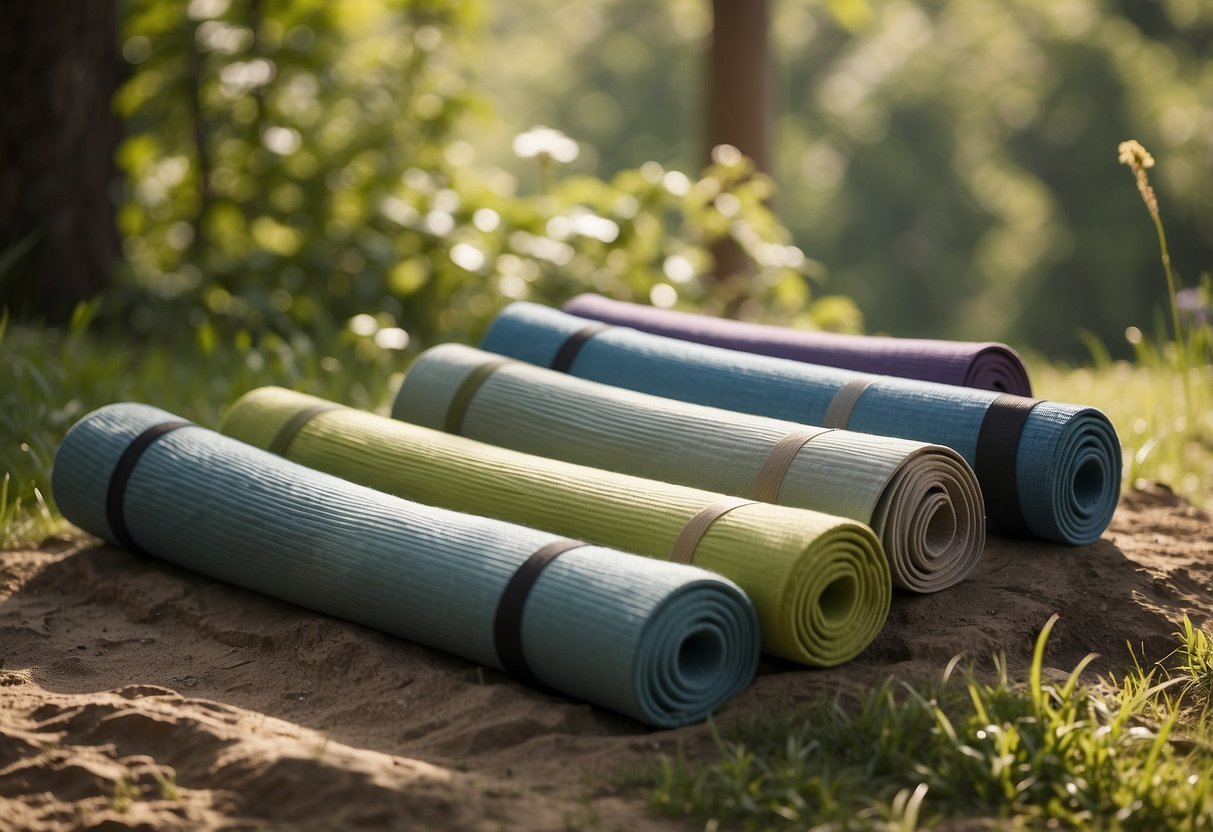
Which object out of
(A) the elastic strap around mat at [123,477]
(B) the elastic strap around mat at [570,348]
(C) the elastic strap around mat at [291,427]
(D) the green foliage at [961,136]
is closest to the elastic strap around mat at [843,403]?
(B) the elastic strap around mat at [570,348]

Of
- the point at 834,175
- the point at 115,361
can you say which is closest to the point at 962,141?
the point at 834,175

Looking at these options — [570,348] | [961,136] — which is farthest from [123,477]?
[961,136]

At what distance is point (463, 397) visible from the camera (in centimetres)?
418

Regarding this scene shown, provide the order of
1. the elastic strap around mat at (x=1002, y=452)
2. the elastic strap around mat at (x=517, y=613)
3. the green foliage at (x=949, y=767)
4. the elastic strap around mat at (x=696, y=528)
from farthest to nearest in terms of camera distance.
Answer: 1. the elastic strap around mat at (x=1002, y=452)
2. the elastic strap around mat at (x=696, y=528)
3. the elastic strap around mat at (x=517, y=613)
4. the green foliage at (x=949, y=767)

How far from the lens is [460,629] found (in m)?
3.11


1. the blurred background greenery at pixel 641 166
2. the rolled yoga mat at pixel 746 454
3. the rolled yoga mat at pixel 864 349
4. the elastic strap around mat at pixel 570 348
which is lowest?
the rolled yoga mat at pixel 746 454

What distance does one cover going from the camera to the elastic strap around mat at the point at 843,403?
3.81 m

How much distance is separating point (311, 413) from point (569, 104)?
26764 mm

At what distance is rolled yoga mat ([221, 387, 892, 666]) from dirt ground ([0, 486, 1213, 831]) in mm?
144

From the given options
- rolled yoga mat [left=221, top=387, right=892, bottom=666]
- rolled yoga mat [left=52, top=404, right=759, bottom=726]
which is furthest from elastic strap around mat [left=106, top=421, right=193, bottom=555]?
rolled yoga mat [left=221, top=387, right=892, bottom=666]

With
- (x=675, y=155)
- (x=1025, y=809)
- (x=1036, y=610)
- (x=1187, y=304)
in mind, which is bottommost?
(x=1025, y=809)

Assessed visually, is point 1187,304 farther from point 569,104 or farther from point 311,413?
point 569,104

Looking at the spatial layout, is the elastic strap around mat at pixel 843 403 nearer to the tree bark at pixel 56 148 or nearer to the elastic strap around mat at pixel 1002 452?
the elastic strap around mat at pixel 1002 452

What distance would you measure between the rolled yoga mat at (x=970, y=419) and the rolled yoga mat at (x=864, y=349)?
24 centimetres
